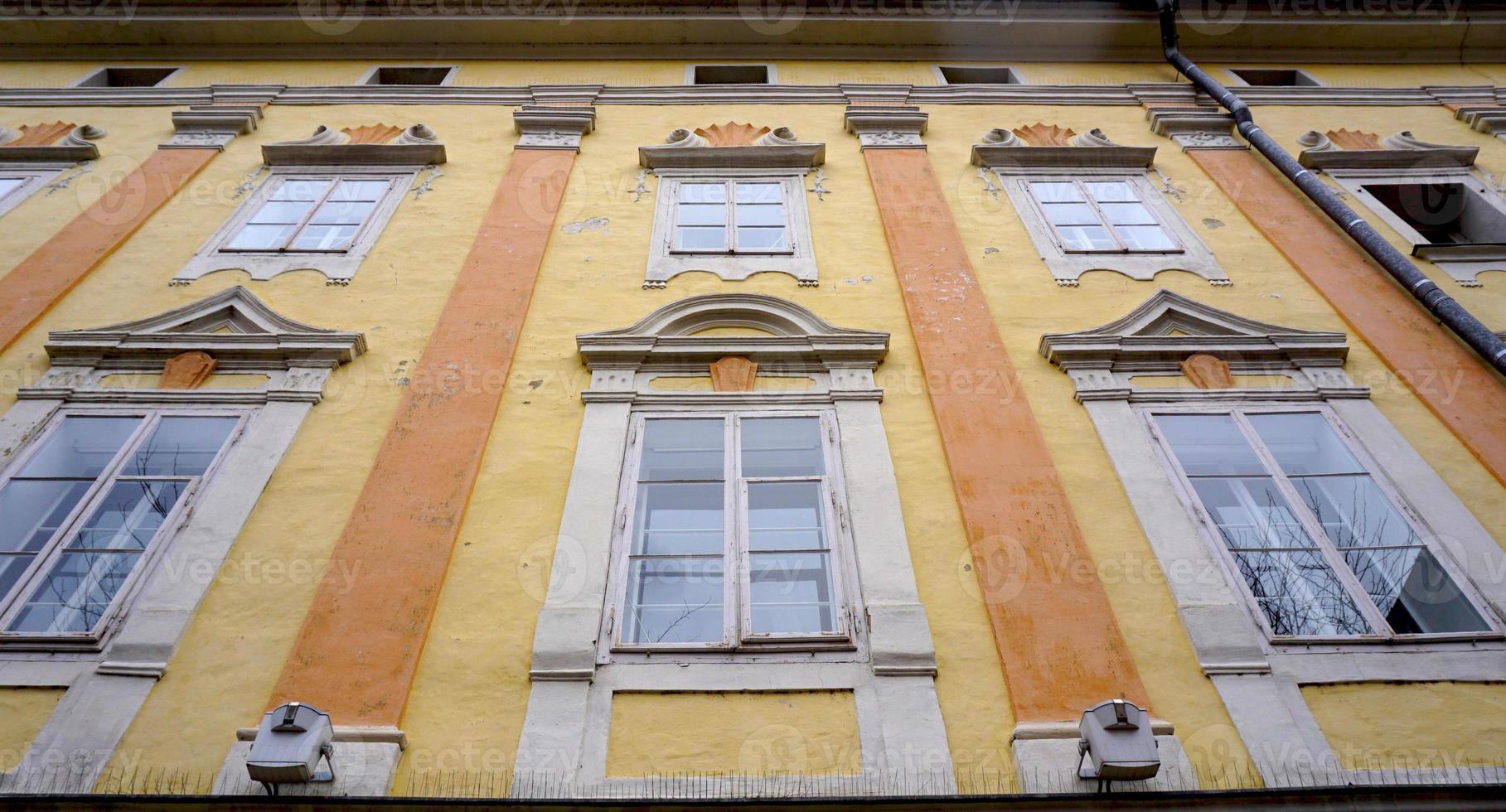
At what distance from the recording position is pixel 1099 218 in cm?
880

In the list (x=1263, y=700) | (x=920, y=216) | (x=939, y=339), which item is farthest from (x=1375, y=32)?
(x=1263, y=700)

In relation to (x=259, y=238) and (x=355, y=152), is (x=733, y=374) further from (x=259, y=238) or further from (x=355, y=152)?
(x=355, y=152)

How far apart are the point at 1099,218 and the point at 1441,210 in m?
3.63

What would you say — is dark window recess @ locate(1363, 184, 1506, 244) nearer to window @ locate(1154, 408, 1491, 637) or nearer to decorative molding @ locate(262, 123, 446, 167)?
window @ locate(1154, 408, 1491, 637)

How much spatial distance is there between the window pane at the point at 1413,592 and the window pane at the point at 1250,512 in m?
0.33

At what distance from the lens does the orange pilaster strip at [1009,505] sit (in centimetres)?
500

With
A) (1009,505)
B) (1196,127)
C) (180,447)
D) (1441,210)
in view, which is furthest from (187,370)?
(1441,210)

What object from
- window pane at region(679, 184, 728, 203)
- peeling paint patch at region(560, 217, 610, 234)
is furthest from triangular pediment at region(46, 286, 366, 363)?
window pane at region(679, 184, 728, 203)

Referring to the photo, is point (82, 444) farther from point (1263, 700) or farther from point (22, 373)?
point (1263, 700)

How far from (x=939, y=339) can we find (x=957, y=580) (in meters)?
2.23

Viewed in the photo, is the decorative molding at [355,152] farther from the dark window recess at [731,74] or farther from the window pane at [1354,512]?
the window pane at [1354,512]

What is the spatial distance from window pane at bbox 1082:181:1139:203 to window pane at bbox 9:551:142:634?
8016 mm

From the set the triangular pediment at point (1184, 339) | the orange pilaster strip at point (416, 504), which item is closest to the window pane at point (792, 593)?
the orange pilaster strip at point (416, 504)

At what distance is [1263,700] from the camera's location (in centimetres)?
487
